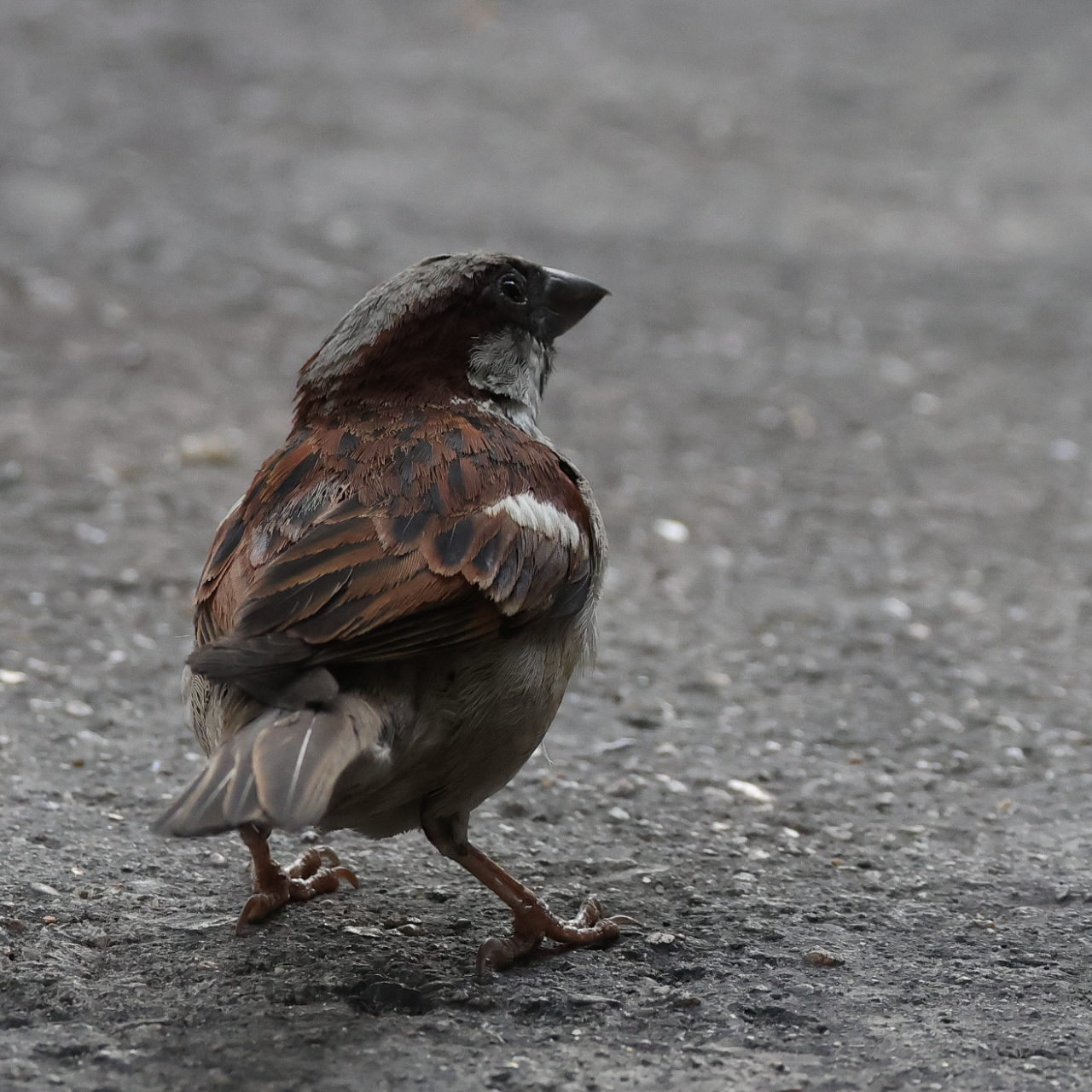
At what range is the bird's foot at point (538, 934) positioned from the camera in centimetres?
355

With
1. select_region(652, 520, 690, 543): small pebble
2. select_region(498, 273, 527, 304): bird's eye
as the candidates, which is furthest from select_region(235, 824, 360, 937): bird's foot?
select_region(652, 520, 690, 543): small pebble

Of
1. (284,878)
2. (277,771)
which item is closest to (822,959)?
(284,878)

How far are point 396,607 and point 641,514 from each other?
3.60 metres

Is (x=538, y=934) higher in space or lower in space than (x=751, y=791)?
lower

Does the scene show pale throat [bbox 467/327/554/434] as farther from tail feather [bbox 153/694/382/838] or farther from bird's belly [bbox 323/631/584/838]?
tail feather [bbox 153/694/382/838]

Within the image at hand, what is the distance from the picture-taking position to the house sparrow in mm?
3039

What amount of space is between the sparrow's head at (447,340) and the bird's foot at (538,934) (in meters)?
1.38

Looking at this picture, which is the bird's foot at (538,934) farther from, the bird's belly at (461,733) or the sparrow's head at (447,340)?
the sparrow's head at (447,340)

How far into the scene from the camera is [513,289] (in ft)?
14.4

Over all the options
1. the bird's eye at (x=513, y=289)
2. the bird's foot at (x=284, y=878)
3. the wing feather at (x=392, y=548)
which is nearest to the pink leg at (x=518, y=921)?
the bird's foot at (x=284, y=878)

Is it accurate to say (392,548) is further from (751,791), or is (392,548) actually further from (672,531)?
(672,531)

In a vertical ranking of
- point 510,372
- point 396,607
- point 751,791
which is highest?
point 510,372

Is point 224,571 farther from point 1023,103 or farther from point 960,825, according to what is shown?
point 1023,103

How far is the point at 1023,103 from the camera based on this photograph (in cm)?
1291
